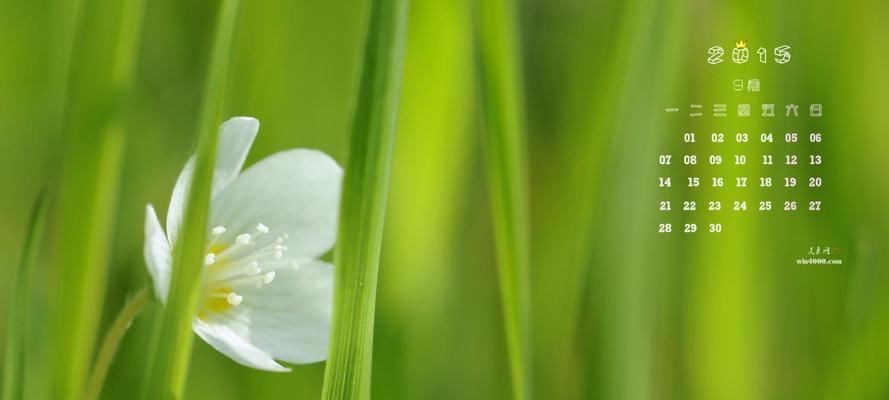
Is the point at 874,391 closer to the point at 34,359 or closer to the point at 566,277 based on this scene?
the point at 566,277

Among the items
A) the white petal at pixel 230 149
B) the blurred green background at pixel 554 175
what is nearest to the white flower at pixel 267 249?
the white petal at pixel 230 149

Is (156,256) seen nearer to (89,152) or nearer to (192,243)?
(192,243)
